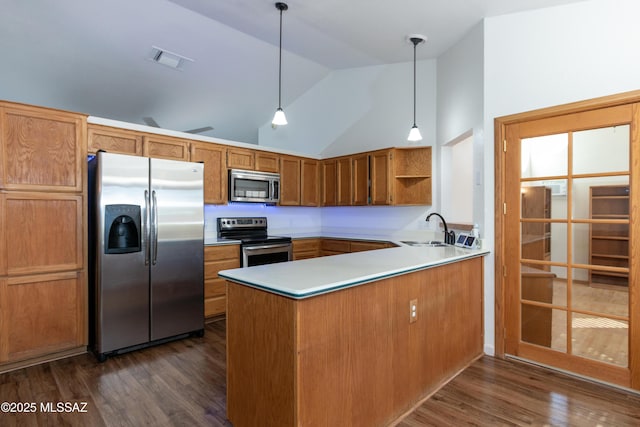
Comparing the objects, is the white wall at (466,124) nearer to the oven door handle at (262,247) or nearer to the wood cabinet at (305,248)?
the wood cabinet at (305,248)

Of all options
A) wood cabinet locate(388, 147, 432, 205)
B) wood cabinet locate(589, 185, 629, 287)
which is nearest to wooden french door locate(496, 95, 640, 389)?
wood cabinet locate(589, 185, 629, 287)

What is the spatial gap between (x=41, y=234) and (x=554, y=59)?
426 centimetres

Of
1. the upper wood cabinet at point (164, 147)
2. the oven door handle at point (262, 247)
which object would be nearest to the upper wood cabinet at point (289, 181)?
the oven door handle at point (262, 247)

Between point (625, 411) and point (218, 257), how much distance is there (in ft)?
11.7

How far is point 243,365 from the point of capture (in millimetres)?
1663

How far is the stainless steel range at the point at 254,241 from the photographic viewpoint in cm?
399

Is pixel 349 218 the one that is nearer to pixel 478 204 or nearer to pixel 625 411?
pixel 478 204

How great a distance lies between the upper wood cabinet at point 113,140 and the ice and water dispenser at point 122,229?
81cm

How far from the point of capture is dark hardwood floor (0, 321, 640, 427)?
1910mm

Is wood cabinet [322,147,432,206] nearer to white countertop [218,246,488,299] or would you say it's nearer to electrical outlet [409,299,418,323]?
white countertop [218,246,488,299]

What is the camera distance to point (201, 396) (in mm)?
2162

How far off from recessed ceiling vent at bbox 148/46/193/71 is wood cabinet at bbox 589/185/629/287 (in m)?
4.22

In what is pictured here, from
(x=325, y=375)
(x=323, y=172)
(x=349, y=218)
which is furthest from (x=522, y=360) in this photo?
(x=323, y=172)

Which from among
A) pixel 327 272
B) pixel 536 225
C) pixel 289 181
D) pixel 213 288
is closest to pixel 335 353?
pixel 327 272
